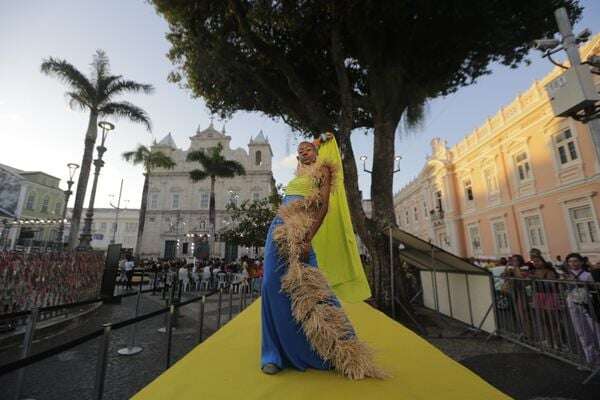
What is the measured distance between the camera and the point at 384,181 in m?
6.86

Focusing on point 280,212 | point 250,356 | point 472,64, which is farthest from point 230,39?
point 250,356

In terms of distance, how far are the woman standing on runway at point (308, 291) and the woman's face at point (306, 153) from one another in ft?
0.33

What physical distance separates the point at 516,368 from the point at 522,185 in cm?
1507

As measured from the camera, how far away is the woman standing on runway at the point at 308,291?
1.92 meters

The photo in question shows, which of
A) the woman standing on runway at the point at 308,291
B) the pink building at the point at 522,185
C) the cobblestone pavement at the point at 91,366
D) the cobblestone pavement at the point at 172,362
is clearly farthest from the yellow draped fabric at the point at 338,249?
the pink building at the point at 522,185

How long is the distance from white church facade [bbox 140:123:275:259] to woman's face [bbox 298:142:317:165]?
34.7 meters

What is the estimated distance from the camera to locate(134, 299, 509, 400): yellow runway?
5.48ft

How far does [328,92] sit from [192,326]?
27.5 ft

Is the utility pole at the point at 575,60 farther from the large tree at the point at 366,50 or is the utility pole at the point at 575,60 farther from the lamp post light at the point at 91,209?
the lamp post light at the point at 91,209

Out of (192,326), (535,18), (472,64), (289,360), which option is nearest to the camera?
(289,360)

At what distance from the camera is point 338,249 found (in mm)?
2486

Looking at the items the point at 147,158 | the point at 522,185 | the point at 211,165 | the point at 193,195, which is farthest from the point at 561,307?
the point at 193,195

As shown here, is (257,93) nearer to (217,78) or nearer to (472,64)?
(217,78)

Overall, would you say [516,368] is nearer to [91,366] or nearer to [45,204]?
[91,366]
